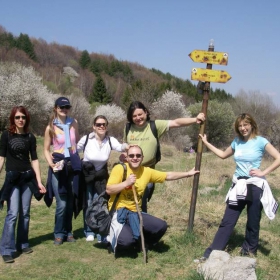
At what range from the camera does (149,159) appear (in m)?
4.73

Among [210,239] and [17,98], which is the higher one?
[17,98]

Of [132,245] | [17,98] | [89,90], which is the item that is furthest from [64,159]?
[89,90]

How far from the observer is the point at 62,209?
4.87 meters

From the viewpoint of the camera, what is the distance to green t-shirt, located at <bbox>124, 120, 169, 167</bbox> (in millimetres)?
4691

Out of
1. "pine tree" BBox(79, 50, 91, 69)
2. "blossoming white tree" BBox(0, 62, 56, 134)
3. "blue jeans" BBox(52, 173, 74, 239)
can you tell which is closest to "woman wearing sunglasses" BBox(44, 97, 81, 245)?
"blue jeans" BBox(52, 173, 74, 239)

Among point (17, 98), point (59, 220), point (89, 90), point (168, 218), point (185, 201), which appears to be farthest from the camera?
point (89, 90)

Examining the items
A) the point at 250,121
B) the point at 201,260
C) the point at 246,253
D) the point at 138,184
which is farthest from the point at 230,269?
the point at 250,121

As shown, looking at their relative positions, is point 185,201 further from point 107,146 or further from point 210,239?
point 107,146

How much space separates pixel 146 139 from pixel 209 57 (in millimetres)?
1402

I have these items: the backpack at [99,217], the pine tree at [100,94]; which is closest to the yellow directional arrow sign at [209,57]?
the backpack at [99,217]

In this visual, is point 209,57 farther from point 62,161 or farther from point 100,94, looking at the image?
point 100,94

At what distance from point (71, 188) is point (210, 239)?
2.10m

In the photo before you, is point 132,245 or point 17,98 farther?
point 17,98

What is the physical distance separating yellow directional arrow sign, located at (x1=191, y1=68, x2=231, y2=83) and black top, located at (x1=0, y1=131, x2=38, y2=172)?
93.3 inches
